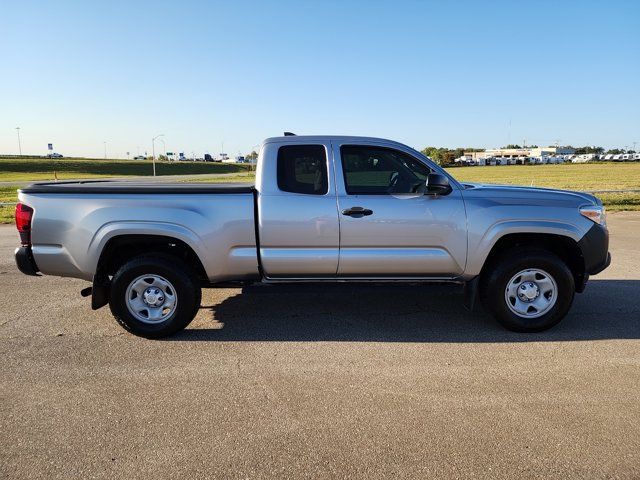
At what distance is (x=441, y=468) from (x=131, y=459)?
1.74 metres

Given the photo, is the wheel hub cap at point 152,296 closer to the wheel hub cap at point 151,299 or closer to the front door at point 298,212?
the wheel hub cap at point 151,299

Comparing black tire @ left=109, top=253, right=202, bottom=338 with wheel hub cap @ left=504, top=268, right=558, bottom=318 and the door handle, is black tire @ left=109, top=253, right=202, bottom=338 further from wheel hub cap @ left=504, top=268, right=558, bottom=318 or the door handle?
wheel hub cap @ left=504, top=268, right=558, bottom=318

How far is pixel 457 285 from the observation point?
190 inches

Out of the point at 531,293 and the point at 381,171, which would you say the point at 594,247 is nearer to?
the point at 531,293

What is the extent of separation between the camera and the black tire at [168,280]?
14.7ft

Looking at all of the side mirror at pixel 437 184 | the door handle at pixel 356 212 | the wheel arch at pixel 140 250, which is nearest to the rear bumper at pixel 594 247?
the side mirror at pixel 437 184

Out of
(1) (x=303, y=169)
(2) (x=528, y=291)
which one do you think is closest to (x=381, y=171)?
(1) (x=303, y=169)

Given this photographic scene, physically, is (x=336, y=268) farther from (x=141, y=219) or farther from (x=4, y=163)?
(x=4, y=163)

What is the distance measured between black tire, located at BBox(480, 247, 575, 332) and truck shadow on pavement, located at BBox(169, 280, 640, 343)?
0.41 ft

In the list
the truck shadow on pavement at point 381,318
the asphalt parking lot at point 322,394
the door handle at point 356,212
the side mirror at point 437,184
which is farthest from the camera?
the truck shadow on pavement at point 381,318

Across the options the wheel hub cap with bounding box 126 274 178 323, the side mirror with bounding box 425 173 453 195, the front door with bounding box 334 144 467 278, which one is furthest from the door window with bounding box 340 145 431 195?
the wheel hub cap with bounding box 126 274 178 323

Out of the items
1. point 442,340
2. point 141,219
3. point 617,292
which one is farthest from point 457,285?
point 141,219

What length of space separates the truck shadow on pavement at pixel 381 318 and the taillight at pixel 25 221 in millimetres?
1644

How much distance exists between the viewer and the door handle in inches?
178
